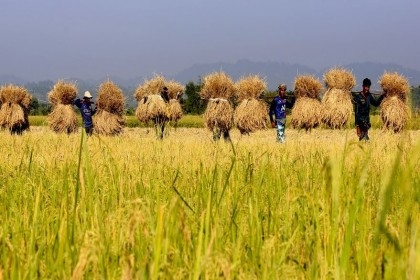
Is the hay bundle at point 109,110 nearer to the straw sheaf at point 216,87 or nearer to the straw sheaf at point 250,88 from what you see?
the straw sheaf at point 216,87

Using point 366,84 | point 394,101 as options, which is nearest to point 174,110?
point 394,101

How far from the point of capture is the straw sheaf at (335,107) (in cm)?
1839

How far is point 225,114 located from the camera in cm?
1781

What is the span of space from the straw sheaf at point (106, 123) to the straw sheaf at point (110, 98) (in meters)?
0.23

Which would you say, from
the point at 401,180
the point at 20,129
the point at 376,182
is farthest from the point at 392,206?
the point at 20,129

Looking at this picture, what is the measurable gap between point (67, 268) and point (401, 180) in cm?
130

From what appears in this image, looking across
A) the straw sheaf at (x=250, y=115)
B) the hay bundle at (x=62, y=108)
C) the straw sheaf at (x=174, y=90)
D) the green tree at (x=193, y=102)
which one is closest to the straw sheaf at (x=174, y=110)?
the straw sheaf at (x=174, y=90)

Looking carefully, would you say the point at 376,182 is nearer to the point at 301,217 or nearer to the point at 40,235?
the point at 301,217

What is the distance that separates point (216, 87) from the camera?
17.9 metres

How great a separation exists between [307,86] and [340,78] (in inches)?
47.7

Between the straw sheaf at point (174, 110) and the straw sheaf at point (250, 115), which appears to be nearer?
the straw sheaf at point (250, 115)

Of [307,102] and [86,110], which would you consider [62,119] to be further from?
[307,102]

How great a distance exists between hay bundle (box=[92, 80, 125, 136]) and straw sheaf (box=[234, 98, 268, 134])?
500 cm

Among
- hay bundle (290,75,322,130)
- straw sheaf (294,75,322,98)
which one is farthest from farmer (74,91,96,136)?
straw sheaf (294,75,322,98)
